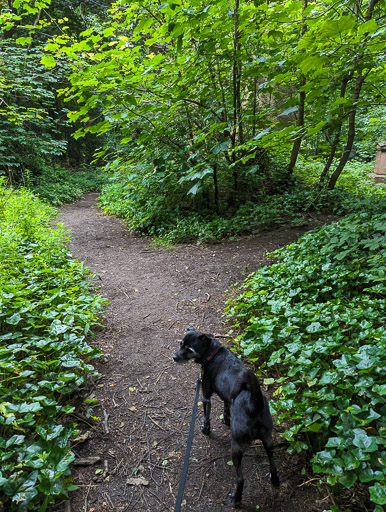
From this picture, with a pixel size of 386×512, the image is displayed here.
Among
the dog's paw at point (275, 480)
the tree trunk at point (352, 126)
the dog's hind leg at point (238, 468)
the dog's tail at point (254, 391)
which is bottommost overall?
the dog's paw at point (275, 480)

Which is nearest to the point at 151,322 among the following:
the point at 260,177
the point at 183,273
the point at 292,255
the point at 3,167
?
the point at 183,273

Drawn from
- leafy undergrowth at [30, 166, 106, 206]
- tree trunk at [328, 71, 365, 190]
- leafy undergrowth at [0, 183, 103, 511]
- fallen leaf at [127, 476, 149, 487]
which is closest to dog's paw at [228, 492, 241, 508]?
fallen leaf at [127, 476, 149, 487]

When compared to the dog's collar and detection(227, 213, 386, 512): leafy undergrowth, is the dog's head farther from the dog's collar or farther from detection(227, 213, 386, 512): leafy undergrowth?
detection(227, 213, 386, 512): leafy undergrowth

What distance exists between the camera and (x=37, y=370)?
2398 mm

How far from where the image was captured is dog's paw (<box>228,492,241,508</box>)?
73.9 inches

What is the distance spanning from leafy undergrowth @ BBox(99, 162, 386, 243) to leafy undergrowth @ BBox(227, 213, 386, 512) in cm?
256

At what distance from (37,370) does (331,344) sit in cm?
246

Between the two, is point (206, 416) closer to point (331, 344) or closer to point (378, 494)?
point (331, 344)

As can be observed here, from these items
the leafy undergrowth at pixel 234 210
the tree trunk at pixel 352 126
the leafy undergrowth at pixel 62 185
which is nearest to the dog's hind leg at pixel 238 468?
the tree trunk at pixel 352 126

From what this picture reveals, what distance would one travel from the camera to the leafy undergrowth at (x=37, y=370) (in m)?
1.68

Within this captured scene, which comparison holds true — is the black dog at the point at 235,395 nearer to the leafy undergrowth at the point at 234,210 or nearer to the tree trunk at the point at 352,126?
the tree trunk at the point at 352,126

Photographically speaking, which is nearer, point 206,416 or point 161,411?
point 206,416

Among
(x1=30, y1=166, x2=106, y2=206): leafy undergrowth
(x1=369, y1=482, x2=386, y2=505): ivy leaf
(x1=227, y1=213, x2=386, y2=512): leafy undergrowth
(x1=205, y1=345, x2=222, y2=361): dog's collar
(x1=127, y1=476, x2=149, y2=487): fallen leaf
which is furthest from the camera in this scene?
(x1=30, y1=166, x2=106, y2=206): leafy undergrowth

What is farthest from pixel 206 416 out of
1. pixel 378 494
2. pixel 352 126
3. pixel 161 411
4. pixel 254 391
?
pixel 352 126
